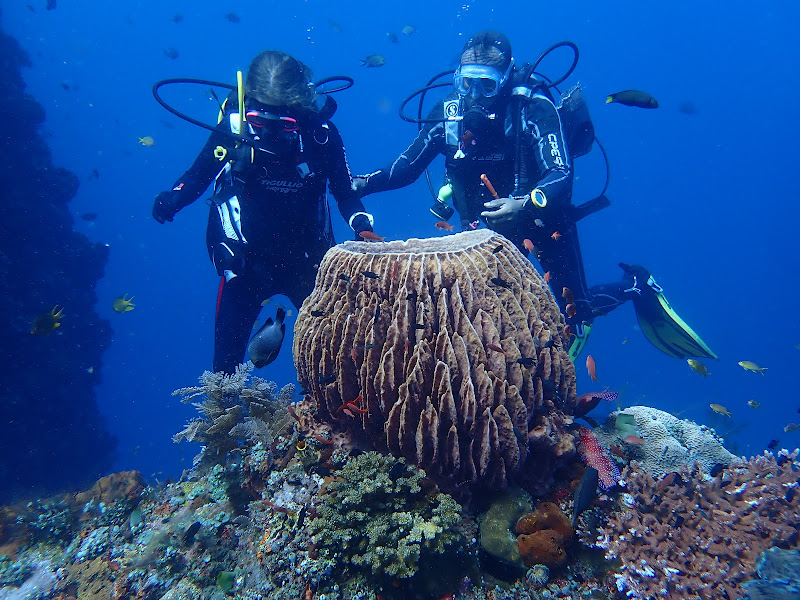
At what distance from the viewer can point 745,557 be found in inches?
99.2

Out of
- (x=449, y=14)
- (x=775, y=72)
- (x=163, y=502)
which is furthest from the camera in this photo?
(x=449, y=14)

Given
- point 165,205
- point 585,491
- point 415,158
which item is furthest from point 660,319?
point 165,205

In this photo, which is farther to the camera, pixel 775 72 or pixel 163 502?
pixel 775 72

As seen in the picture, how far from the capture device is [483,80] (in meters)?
6.37

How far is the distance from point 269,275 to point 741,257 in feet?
322

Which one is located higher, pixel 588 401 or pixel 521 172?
pixel 521 172

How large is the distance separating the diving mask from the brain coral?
3944 millimetres

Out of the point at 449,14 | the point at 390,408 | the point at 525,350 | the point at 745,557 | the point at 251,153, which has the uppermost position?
the point at 449,14

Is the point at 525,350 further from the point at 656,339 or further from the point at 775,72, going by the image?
the point at 775,72

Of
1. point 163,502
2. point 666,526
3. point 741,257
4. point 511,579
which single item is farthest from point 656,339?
point 741,257

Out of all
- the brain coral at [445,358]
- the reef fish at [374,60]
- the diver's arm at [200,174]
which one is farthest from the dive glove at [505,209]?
the reef fish at [374,60]

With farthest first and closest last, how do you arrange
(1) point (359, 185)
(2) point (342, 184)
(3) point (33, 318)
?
1. (3) point (33, 318)
2. (1) point (359, 185)
3. (2) point (342, 184)

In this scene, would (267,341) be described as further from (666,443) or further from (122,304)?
(122,304)

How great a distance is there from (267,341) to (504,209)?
341cm
